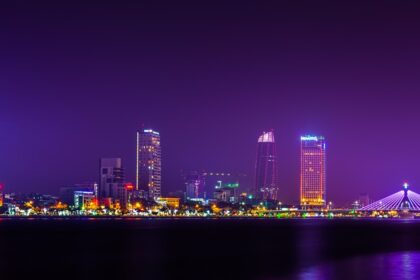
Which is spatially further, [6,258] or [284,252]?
[284,252]

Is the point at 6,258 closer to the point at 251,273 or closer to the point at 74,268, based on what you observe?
the point at 74,268

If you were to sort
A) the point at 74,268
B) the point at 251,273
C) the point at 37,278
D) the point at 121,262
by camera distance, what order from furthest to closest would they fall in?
1. the point at 121,262
2. the point at 74,268
3. the point at 251,273
4. the point at 37,278

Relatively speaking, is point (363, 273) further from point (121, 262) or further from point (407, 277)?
point (121, 262)

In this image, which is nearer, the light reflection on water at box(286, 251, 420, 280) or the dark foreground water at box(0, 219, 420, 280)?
the light reflection on water at box(286, 251, 420, 280)

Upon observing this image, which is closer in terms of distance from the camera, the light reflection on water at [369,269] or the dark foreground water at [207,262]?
the light reflection on water at [369,269]

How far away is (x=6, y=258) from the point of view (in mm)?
49719

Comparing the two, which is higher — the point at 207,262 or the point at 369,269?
the point at 369,269

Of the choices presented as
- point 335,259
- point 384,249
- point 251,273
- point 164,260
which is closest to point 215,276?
point 251,273

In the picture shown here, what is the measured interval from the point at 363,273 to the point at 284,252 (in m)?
18.5

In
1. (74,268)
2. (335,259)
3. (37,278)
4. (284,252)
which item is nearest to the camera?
(37,278)

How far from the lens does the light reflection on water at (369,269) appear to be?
39.2 metres

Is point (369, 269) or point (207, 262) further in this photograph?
point (207, 262)

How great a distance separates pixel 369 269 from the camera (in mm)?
42812

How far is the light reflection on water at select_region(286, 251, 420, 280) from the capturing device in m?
39.2
